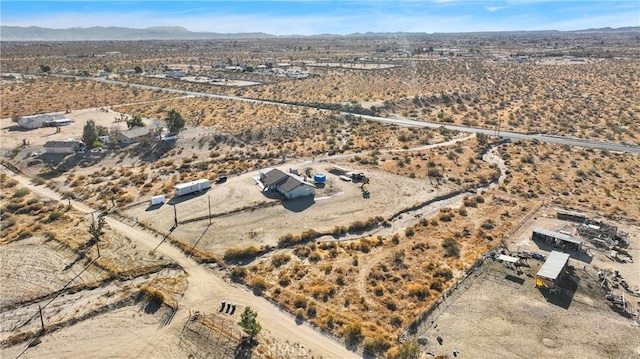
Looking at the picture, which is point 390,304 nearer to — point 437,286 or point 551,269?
point 437,286

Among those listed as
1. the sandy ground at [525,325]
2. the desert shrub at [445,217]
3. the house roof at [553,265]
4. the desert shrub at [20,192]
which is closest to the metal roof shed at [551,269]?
the house roof at [553,265]

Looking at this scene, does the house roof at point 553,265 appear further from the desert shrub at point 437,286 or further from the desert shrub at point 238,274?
the desert shrub at point 238,274

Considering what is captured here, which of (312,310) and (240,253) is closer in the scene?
(312,310)

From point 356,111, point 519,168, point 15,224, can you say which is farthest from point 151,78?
point 519,168

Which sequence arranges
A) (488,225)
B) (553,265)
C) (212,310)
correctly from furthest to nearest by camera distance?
1. (488,225)
2. (553,265)
3. (212,310)

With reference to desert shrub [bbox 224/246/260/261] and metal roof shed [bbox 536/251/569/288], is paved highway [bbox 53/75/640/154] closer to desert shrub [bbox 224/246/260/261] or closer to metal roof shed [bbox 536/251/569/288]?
metal roof shed [bbox 536/251/569/288]

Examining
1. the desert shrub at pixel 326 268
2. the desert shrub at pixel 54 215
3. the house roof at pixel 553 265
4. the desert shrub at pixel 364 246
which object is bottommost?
the desert shrub at pixel 326 268

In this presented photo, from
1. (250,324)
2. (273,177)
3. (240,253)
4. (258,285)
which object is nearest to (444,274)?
(258,285)
